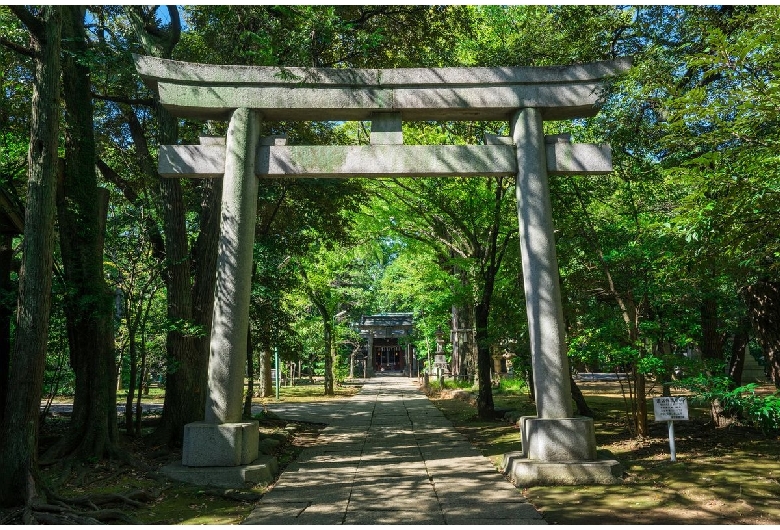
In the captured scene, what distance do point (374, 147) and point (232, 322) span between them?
280 centimetres

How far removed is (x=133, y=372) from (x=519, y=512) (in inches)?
233

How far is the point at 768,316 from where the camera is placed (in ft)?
27.0

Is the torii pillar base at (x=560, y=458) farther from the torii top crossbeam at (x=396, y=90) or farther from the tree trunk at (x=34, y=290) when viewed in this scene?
the tree trunk at (x=34, y=290)

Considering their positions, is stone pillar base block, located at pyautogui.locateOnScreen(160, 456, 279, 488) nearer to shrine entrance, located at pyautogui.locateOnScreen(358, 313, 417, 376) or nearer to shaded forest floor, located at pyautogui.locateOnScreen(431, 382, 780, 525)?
shaded forest floor, located at pyautogui.locateOnScreen(431, 382, 780, 525)

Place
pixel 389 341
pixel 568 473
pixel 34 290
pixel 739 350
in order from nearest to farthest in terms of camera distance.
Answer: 1. pixel 34 290
2. pixel 568 473
3. pixel 739 350
4. pixel 389 341

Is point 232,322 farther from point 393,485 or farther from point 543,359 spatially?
point 543,359

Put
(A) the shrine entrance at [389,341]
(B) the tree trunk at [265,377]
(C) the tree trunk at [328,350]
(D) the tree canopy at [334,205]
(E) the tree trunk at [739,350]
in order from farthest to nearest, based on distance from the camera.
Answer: (A) the shrine entrance at [389,341], (B) the tree trunk at [265,377], (C) the tree trunk at [328,350], (E) the tree trunk at [739,350], (D) the tree canopy at [334,205]

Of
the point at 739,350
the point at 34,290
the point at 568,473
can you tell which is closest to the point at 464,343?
the point at 739,350

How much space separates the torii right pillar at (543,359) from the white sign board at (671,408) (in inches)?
42.3

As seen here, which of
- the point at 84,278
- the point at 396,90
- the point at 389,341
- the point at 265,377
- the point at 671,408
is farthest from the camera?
the point at 389,341

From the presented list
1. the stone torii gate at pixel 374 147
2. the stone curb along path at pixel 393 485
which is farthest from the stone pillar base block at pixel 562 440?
the stone curb along path at pixel 393 485

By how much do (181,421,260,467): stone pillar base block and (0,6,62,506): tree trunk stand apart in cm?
156

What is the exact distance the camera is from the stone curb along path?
16.0 ft

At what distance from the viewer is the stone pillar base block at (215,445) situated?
20.4 ft
